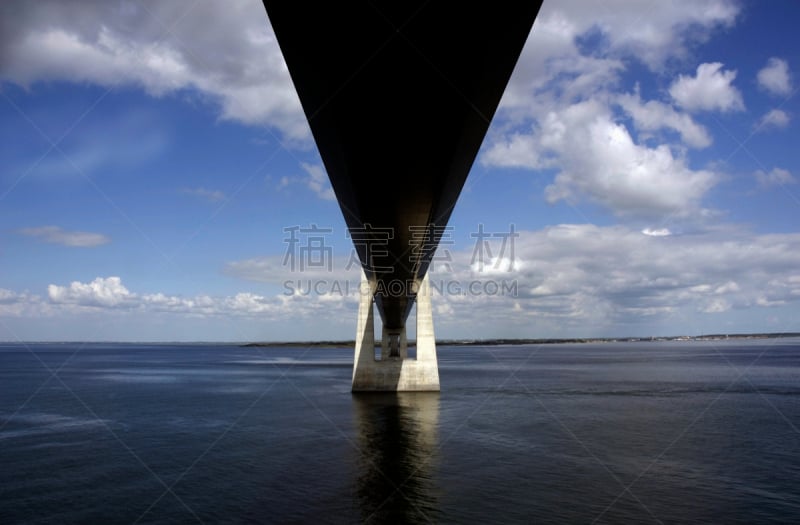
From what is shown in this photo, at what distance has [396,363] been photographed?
47906mm

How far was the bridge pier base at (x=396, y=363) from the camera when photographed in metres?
45.4

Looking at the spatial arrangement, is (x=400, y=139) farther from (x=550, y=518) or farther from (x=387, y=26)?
(x=550, y=518)

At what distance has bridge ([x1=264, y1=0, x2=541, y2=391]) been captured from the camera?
668 centimetres

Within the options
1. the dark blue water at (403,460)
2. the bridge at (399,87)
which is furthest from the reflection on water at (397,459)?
the bridge at (399,87)

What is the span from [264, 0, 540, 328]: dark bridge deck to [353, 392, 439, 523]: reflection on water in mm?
10047

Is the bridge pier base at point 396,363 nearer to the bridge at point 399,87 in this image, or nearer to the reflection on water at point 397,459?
the reflection on water at point 397,459

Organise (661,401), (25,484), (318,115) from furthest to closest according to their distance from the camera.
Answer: (661,401) → (25,484) → (318,115)

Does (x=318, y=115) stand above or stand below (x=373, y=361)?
above

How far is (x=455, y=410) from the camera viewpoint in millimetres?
39000

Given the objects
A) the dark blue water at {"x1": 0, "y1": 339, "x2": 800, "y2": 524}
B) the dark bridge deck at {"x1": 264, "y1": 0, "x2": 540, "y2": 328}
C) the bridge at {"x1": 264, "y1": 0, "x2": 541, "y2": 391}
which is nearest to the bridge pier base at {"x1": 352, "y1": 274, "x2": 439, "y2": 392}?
the dark blue water at {"x1": 0, "y1": 339, "x2": 800, "y2": 524}

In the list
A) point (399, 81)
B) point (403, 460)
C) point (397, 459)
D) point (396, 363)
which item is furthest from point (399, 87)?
point (396, 363)

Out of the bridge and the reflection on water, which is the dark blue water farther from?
the bridge

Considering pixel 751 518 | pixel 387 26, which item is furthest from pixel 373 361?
pixel 387 26

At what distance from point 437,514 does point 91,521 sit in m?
10.7
